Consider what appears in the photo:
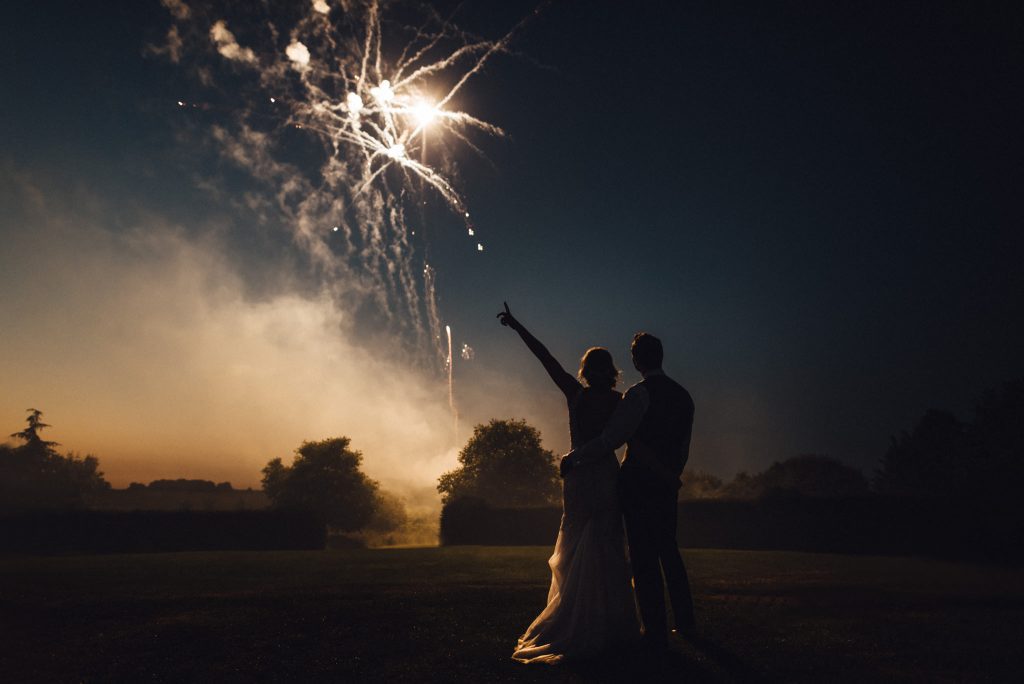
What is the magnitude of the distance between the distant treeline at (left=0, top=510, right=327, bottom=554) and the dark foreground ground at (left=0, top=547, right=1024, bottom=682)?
25.8 m

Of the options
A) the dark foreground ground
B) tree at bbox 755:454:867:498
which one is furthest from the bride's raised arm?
tree at bbox 755:454:867:498

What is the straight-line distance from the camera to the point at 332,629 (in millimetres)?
5570

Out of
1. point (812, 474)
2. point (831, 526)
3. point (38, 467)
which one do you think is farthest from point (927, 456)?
point (38, 467)

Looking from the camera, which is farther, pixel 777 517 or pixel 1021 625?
pixel 777 517

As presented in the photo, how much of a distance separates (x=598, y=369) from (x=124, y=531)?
37.0 meters

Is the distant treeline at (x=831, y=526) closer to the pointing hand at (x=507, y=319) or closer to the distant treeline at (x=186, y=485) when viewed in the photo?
the pointing hand at (x=507, y=319)

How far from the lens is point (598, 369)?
5164 millimetres

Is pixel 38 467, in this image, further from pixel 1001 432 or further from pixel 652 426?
pixel 1001 432

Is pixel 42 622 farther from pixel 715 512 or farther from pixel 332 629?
pixel 715 512

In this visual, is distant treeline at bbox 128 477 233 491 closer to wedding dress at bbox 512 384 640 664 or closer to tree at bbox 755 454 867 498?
tree at bbox 755 454 867 498

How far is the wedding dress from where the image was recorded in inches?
177

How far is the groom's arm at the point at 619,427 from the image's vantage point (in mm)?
4578

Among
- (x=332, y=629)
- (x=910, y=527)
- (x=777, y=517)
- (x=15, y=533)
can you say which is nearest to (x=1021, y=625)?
(x=332, y=629)

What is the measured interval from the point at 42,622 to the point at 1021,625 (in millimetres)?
10519
